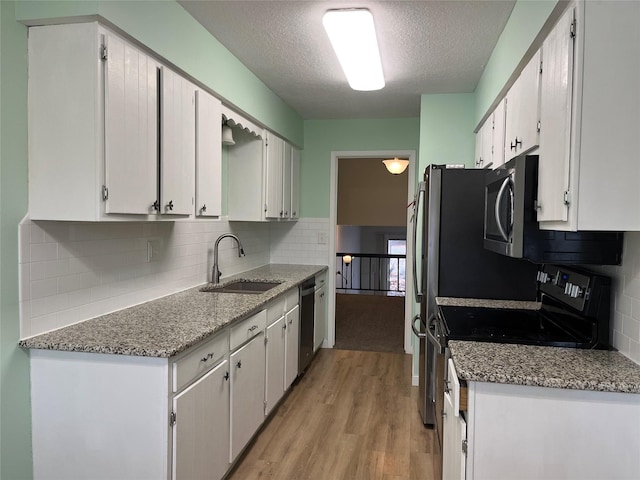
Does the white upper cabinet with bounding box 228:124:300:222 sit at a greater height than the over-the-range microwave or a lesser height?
greater

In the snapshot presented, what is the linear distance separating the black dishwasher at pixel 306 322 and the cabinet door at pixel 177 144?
1.68 meters

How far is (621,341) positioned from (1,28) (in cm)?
258

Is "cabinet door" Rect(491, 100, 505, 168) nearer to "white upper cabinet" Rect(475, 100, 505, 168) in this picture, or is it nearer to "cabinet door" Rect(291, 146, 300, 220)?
"white upper cabinet" Rect(475, 100, 505, 168)

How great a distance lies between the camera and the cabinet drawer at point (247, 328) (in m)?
2.47

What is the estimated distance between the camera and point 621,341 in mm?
1746

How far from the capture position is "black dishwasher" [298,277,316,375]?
13.1ft

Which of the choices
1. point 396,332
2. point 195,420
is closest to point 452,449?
point 195,420

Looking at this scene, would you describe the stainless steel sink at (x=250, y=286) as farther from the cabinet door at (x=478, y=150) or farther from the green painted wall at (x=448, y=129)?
the cabinet door at (x=478, y=150)

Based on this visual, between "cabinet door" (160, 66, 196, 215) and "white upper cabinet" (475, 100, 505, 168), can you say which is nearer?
"cabinet door" (160, 66, 196, 215)

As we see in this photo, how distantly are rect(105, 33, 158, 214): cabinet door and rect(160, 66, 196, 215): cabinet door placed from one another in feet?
0.22

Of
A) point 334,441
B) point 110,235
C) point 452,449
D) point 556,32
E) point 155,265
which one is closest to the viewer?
point 556,32

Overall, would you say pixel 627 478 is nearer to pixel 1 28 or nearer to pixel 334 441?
pixel 334 441

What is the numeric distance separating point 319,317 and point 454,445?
303cm

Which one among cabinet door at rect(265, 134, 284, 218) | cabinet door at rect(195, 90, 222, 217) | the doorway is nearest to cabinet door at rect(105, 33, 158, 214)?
cabinet door at rect(195, 90, 222, 217)
